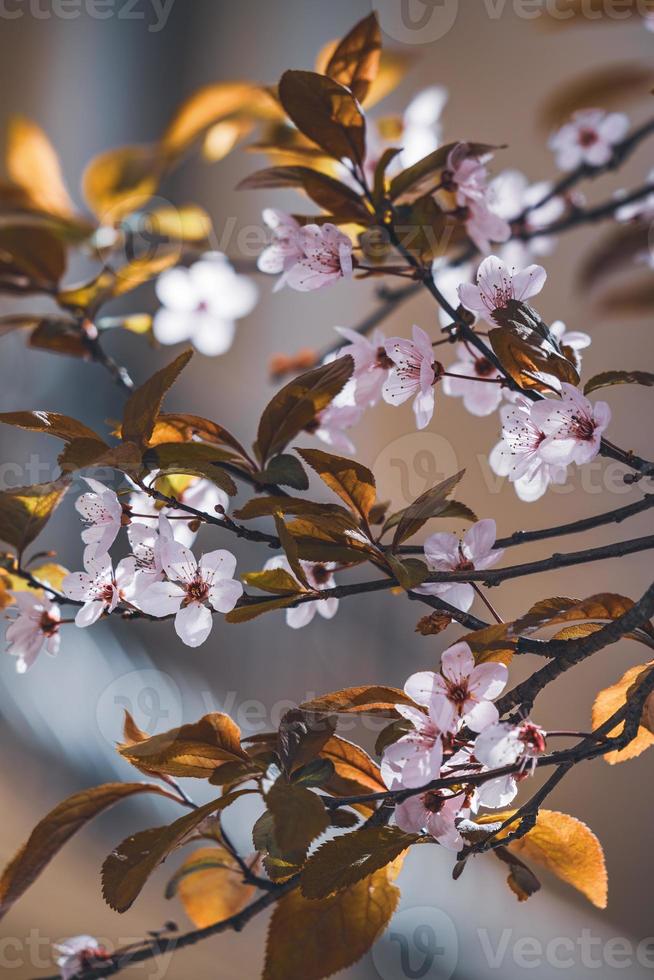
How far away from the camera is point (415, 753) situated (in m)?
0.40

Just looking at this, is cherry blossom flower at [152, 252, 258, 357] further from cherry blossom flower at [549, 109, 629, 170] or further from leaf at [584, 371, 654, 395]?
leaf at [584, 371, 654, 395]

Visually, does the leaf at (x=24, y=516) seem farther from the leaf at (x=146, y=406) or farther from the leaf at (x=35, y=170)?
the leaf at (x=35, y=170)

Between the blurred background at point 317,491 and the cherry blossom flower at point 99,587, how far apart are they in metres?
0.87

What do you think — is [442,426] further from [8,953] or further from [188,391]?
[8,953]

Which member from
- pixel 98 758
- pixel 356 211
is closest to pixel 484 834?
pixel 356 211

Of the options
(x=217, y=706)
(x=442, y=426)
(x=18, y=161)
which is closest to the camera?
(x=18, y=161)

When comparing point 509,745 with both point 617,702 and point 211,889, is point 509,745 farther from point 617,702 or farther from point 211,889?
point 211,889

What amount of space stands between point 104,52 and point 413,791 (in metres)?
2.23

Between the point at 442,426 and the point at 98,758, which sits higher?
the point at 442,426

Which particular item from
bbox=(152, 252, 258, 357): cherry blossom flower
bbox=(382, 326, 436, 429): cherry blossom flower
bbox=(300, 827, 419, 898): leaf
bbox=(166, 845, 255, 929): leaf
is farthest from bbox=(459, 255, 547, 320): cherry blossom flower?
bbox=(152, 252, 258, 357): cherry blossom flower

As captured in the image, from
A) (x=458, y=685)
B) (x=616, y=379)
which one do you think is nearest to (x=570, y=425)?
(x=616, y=379)

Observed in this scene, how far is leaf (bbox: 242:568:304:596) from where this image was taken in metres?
0.44

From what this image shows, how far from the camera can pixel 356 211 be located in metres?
0.54

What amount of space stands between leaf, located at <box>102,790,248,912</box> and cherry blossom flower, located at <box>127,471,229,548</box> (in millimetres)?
149
